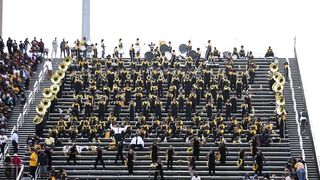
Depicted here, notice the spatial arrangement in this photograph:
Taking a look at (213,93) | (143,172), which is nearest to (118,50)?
(213,93)

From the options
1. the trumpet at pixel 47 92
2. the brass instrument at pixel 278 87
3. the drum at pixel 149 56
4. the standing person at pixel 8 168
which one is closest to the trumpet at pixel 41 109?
the trumpet at pixel 47 92

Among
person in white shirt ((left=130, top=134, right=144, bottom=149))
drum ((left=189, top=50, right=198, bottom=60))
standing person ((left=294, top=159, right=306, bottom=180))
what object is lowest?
standing person ((left=294, top=159, right=306, bottom=180))

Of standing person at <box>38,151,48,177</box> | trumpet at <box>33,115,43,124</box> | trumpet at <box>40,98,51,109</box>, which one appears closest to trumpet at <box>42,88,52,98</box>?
trumpet at <box>40,98,51,109</box>

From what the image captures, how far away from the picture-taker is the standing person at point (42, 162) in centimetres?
5344

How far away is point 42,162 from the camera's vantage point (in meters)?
53.5

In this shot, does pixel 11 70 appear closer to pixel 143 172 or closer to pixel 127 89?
pixel 127 89

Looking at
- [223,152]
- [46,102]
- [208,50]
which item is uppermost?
[208,50]

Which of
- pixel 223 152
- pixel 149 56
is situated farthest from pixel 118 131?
pixel 149 56

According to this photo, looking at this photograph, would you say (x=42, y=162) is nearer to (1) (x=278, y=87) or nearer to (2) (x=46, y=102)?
(2) (x=46, y=102)

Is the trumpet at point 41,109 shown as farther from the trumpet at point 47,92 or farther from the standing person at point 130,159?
the standing person at point 130,159

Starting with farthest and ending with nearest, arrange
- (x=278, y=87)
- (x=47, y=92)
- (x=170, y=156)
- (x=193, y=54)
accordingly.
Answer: (x=193, y=54), (x=278, y=87), (x=47, y=92), (x=170, y=156)

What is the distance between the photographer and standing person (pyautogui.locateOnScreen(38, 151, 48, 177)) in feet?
175

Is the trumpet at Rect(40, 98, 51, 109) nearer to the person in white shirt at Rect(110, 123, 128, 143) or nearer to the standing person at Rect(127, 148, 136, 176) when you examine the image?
the person in white shirt at Rect(110, 123, 128, 143)

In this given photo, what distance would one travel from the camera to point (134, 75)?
206ft
